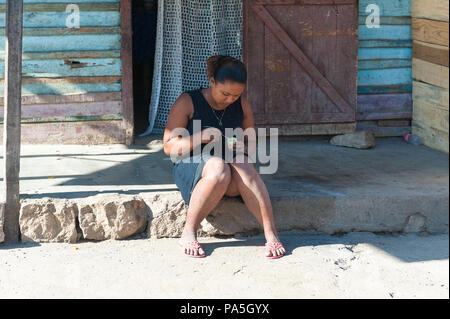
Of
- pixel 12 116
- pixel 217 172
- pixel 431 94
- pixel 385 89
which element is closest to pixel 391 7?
pixel 385 89

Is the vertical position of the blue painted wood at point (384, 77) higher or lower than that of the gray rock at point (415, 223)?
higher

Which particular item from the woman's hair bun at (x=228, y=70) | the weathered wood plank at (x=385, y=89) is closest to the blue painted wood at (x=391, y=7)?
the weathered wood plank at (x=385, y=89)

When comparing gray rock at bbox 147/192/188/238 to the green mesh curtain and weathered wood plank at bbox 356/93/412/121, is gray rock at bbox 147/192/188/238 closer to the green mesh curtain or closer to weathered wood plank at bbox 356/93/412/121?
the green mesh curtain

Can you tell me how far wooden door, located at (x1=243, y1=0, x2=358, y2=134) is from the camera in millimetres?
6578

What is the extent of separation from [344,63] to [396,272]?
3.06m

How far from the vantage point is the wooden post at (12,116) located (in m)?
4.43

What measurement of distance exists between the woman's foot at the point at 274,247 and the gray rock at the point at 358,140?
230 cm

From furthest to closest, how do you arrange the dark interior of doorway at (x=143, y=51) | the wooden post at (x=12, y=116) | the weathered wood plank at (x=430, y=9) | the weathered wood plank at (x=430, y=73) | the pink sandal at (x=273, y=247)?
1. the dark interior of doorway at (x=143, y=51)
2. the weathered wood plank at (x=430, y=73)
3. the weathered wood plank at (x=430, y=9)
4. the wooden post at (x=12, y=116)
5. the pink sandal at (x=273, y=247)

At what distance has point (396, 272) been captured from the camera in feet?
13.6

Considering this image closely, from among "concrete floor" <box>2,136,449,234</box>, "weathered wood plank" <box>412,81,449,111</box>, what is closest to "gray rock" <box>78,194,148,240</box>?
"concrete floor" <box>2,136,449,234</box>

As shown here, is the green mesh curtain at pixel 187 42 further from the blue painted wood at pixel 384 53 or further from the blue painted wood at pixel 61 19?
the blue painted wood at pixel 384 53

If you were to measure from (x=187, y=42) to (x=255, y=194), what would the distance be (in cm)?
295

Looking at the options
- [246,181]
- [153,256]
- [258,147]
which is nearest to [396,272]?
[246,181]

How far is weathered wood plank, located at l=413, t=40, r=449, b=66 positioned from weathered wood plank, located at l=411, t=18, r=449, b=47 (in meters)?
0.05
